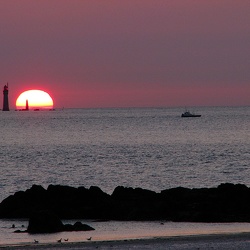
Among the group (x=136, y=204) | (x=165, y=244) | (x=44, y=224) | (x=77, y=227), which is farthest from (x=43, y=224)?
(x=136, y=204)

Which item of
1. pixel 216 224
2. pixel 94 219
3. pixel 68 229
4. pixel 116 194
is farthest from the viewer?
pixel 116 194

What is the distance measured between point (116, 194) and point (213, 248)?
1503 cm

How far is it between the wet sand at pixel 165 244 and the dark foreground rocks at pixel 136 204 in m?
6.95

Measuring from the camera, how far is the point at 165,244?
2758 centimetres

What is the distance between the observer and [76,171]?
7238cm

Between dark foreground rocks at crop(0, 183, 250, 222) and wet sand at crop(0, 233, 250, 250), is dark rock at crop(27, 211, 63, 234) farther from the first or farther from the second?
dark foreground rocks at crop(0, 183, 250, 222)

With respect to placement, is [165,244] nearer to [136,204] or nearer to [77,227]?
[77,227]

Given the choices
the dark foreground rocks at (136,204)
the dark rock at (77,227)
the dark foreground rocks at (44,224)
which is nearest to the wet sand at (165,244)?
the dark foreground rocks at (44,224)

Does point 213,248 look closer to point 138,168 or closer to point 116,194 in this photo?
point 116,194

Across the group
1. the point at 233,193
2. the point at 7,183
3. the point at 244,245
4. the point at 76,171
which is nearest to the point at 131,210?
the point at 233,193

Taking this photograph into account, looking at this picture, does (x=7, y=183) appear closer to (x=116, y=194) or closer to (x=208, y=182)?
(x=208, y=182)

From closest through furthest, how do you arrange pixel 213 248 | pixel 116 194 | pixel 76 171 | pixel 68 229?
pixel 213 248 < pixel 68 229 < pixel 116 194 < pixel 76 171

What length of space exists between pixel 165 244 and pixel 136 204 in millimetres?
11942

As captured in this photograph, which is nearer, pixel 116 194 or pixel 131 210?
pixel 131 210
